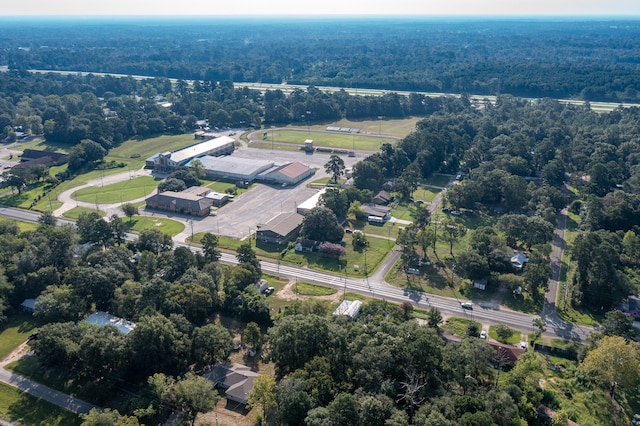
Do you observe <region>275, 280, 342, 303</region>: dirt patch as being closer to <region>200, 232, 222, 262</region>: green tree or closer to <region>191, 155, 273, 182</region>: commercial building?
<region>200, 232, 222, 262</region>: green tree

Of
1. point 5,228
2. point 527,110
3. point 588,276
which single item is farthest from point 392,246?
point 527,110

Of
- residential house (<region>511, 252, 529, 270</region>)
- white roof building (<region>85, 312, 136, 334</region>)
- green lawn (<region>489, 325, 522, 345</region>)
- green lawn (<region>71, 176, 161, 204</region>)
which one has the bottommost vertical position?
green lawn (<region>71, 176, 161, 204</region>)

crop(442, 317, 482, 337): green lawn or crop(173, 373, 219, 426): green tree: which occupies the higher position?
crop(173, 373, 219, 426): green tree

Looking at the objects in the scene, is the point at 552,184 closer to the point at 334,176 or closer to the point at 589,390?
the point at 334,176

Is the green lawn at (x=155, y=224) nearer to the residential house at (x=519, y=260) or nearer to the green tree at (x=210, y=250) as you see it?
the green tree at (x=210, y=250)

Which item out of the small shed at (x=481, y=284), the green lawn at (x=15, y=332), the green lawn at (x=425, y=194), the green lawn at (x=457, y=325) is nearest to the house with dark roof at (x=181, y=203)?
the green lawn at (x=15, y=332)

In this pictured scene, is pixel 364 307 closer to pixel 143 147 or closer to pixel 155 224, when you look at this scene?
pixel 155 224

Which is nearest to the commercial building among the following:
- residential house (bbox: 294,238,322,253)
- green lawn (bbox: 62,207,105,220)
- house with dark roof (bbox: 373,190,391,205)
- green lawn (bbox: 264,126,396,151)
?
green lawn (bbox: 264,126,396,151)
